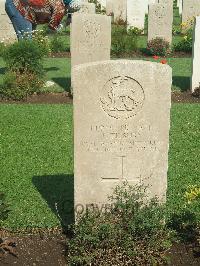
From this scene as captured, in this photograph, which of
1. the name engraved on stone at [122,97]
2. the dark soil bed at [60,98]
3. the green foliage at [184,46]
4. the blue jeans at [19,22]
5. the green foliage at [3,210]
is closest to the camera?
the name engraved on stone at [122,97]

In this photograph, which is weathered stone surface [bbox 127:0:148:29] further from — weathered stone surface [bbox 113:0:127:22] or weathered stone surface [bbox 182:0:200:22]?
weathered stone surface [bbox 113:0:127:22]

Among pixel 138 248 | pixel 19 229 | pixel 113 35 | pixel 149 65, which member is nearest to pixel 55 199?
pixel 19 229

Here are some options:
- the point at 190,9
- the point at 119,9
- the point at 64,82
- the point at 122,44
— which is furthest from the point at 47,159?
the point at 119,9

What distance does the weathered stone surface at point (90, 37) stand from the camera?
38.4 feet

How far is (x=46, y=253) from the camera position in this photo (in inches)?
204

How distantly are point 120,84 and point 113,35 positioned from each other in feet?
44.9

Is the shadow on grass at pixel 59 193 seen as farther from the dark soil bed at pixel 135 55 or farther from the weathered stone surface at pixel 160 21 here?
the weathered stone surface at pixel 160 21

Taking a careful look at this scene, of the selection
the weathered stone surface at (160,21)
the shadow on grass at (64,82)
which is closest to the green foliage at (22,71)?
the shadow on grass at (64,82)

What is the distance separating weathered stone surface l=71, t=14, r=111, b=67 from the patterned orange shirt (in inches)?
85.0

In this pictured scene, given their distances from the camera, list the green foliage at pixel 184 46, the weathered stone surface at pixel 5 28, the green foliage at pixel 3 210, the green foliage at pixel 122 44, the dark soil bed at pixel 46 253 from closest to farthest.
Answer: the dark soil bed at pixel 46 253
the green foliage at pixel 3 210
the green foliage at pixel 122 44
the green foliage at pixel 184 46
the weathered stone surface at pixel 5 28

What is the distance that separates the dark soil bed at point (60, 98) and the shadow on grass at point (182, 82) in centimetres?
51

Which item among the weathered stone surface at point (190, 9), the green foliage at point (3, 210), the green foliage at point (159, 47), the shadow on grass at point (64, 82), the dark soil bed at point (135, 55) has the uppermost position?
the weathered stone surface at point (190, 9)

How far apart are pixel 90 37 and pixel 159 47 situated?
6.91 meters

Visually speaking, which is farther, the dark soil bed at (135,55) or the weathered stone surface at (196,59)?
the dark soil bed at (135,55)
